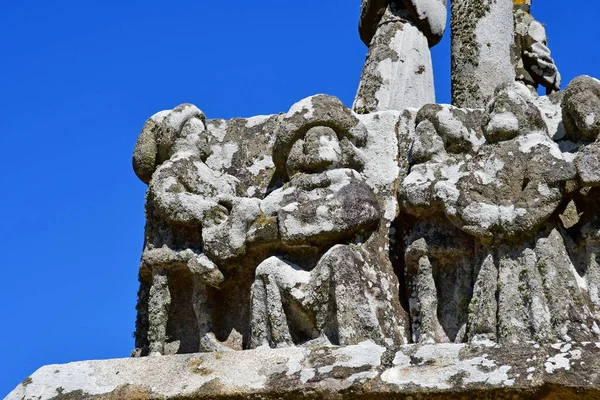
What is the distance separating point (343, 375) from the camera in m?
7.17

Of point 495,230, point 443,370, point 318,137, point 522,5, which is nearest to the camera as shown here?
point 443,370

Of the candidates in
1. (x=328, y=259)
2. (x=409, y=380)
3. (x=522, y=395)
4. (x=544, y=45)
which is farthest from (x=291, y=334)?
(x=544, y=45)

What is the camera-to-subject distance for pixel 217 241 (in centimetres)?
808

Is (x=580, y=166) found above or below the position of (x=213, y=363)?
above

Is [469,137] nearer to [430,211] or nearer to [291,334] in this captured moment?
[430,211]

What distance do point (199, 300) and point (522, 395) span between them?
227 cm

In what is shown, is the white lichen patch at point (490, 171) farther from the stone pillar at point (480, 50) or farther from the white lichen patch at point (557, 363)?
the stone pillar at point (480, 50)

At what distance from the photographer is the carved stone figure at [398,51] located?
9766 mm

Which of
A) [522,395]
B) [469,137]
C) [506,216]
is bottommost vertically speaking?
[522,395]

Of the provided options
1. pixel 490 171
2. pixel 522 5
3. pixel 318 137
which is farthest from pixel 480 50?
pixel 490 171

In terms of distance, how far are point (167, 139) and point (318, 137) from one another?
1.05 meters

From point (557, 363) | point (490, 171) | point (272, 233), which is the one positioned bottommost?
point (557, 363)

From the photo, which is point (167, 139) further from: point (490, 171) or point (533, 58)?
point (533, 58)

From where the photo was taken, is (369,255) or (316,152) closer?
(369,255)
